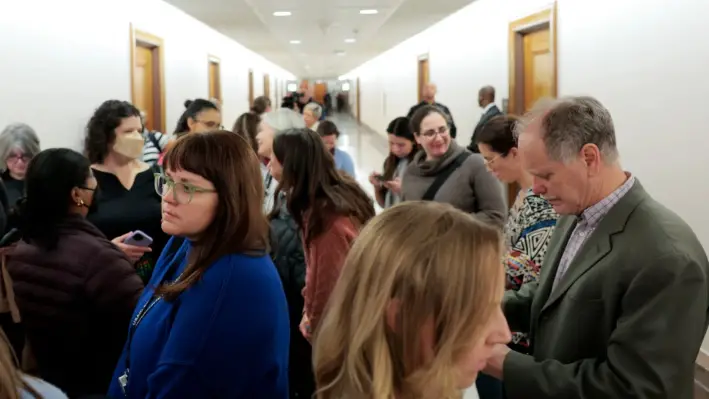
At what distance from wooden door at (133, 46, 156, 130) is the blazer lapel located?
18.4 ft

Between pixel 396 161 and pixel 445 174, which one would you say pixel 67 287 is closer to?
pixel 445 174

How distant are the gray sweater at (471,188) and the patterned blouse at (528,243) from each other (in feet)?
3.01

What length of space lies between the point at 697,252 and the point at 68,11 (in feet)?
15.1

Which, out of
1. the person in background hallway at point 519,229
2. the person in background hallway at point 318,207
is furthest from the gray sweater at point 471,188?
the person in background hallway at point 318,207

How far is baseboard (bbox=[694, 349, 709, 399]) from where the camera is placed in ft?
10.8

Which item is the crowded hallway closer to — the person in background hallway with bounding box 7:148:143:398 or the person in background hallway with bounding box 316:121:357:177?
the person in background hallway with bounding box 7:148:143:398

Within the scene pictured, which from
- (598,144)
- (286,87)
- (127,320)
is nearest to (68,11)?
(127,320)

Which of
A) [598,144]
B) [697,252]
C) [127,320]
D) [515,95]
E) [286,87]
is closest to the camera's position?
[697,252]

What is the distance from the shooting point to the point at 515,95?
705 centimetres

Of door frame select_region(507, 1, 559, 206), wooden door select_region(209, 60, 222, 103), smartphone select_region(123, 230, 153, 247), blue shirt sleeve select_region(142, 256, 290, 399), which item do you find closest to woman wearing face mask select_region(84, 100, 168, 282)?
smartphone select_region(123, 230, 153, 247)

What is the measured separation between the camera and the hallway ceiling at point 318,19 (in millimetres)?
8484

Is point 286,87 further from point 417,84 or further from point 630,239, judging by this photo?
point 630,239

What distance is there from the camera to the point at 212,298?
1533 millimetres

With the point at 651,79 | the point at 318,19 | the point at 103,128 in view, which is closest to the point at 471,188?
the point at 651,79
